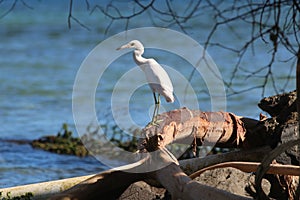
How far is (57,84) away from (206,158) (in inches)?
279

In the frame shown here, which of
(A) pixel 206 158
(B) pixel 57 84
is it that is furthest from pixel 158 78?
(B) pixel 57 84

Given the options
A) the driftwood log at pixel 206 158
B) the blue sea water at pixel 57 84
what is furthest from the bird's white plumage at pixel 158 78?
the blue sea water at pixel 57 84

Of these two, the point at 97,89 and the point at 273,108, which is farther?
the point at 97,89

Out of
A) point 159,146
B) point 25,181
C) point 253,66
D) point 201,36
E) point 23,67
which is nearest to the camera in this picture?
point 159,146

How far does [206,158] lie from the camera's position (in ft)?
11.9

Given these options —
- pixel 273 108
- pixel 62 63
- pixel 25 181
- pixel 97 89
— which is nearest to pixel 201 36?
pixel 62 63

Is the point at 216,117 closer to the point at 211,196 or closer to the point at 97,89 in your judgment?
the point at 211,196

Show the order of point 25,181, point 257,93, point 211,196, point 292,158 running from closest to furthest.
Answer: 1. point 211,196
2. point 292,158
3. point 25,181
4. point 257,93

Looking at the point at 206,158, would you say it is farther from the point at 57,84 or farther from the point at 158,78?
the point at 57,84

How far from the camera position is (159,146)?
120 inches

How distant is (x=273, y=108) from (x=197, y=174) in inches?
23.3

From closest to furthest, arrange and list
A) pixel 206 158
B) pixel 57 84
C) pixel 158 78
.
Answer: pixel 158 78 → pixel 206 158 → pixel 57 84

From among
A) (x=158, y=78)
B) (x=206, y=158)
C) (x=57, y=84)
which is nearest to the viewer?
(x=158, y=78)

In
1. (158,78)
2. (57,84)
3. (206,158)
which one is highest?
(57,84)
